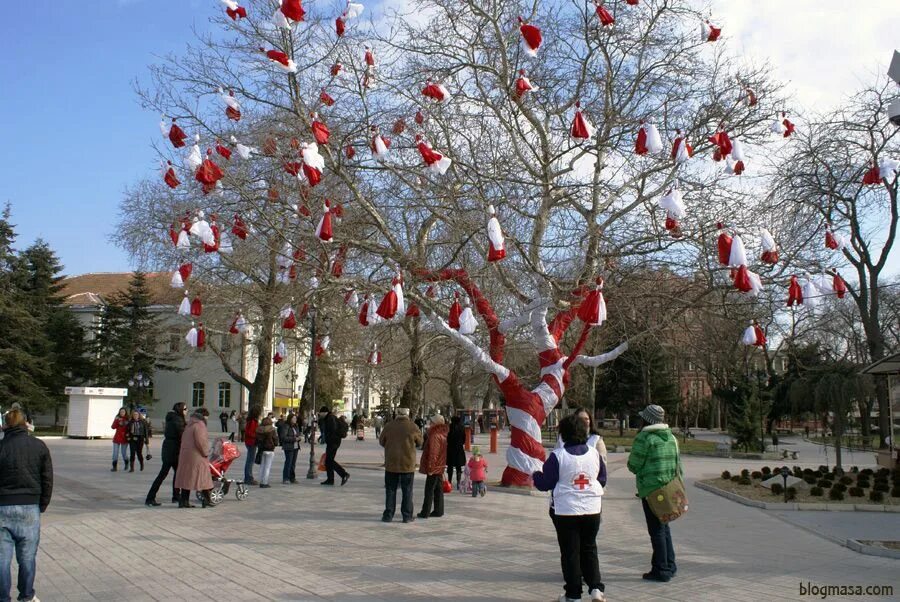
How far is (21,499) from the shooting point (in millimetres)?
6258

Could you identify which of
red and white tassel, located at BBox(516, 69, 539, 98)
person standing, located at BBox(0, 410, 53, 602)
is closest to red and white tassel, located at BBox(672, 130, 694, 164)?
red and white tassel, located at BBox(516, 69, 539, 98)

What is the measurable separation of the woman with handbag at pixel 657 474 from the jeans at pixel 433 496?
4.73 m

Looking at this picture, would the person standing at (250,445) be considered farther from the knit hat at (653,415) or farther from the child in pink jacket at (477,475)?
the knit hat at (653,415)

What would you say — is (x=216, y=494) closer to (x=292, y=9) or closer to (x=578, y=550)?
(x=292, y=9)

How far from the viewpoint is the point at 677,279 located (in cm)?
1539

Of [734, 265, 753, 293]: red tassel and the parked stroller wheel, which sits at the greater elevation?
[734, 265, 753, 293]: red tassel

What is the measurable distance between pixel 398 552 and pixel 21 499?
13.8ft

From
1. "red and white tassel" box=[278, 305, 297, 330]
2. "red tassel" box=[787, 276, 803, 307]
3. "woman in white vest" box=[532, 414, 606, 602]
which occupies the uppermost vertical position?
"red tassel" box=[787, 276, 803, 307]

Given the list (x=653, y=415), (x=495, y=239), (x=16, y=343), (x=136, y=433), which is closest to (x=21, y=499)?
(x=653, y=415)

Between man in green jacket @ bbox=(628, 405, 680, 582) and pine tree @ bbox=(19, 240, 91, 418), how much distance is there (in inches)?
2036

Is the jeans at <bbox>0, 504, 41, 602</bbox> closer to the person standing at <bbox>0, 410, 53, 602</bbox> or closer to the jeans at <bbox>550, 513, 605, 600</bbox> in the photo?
the person standing at <bbox>0, 410, 53, 602</bbox>

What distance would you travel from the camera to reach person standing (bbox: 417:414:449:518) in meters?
11.7

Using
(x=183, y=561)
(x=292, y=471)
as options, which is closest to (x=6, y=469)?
(x=183, y=561)

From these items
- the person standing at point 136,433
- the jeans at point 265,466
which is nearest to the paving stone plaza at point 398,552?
the jeans at point 265,466
